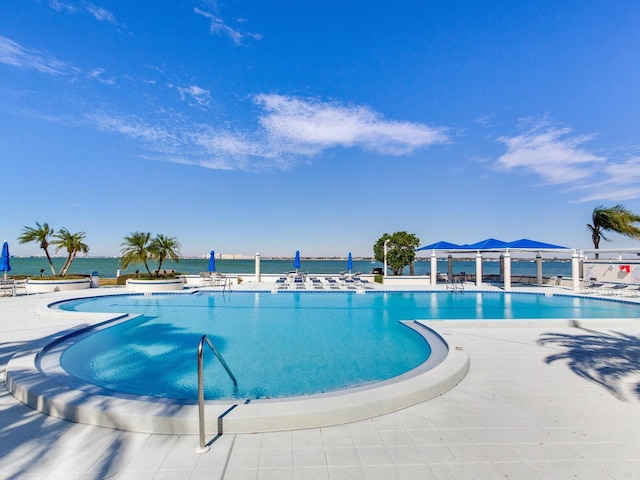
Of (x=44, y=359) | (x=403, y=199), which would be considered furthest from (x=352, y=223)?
(x=44, y=359)

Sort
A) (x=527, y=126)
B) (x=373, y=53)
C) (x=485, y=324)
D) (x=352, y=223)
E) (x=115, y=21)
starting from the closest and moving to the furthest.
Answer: (x=485, y=324) → (x=115, y=21) → (x=373, y=53) → (x=527, y=126) → (x=352, y=223)

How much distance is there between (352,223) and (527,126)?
2161cm

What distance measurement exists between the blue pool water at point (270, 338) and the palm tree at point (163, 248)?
4.54 meters

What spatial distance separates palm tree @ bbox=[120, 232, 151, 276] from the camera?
1850cm

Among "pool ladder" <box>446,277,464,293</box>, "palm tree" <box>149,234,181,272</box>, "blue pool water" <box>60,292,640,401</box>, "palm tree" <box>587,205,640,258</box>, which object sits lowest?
"blue pool water" <box>60,292,640,401</box>

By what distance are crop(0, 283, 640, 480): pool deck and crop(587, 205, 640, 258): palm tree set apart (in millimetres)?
20579

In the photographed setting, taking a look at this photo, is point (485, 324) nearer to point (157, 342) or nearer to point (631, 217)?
point (157, 342)

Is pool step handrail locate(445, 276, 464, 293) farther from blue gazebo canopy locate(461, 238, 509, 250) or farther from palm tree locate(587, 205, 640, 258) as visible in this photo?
palm tree locate(587, 205, 640, 258)

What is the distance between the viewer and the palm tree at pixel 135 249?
18500mm

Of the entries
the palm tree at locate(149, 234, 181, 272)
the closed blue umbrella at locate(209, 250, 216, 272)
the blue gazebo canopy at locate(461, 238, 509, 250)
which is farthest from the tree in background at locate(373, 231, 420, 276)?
the palm tree at locate(149, 234, 181, 272)

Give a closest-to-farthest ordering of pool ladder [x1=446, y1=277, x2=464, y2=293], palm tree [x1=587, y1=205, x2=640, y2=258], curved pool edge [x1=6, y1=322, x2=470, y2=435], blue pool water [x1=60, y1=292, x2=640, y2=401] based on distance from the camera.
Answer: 1. curved pool edge [x1=6, y1=322, x2=470, y2=435]
2. blue pool water [x1=60, y1=292, x2=640, y2=401]
3. pool ladder [x1=446, y1=277, x2=464, y2=293]
4. palm tree [x1=587, y1=205, x2=640, y2=258]

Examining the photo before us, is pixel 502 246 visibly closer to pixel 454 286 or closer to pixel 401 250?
pixel 454 286

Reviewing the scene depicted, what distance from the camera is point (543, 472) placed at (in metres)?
2.54

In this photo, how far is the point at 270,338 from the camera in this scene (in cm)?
797
